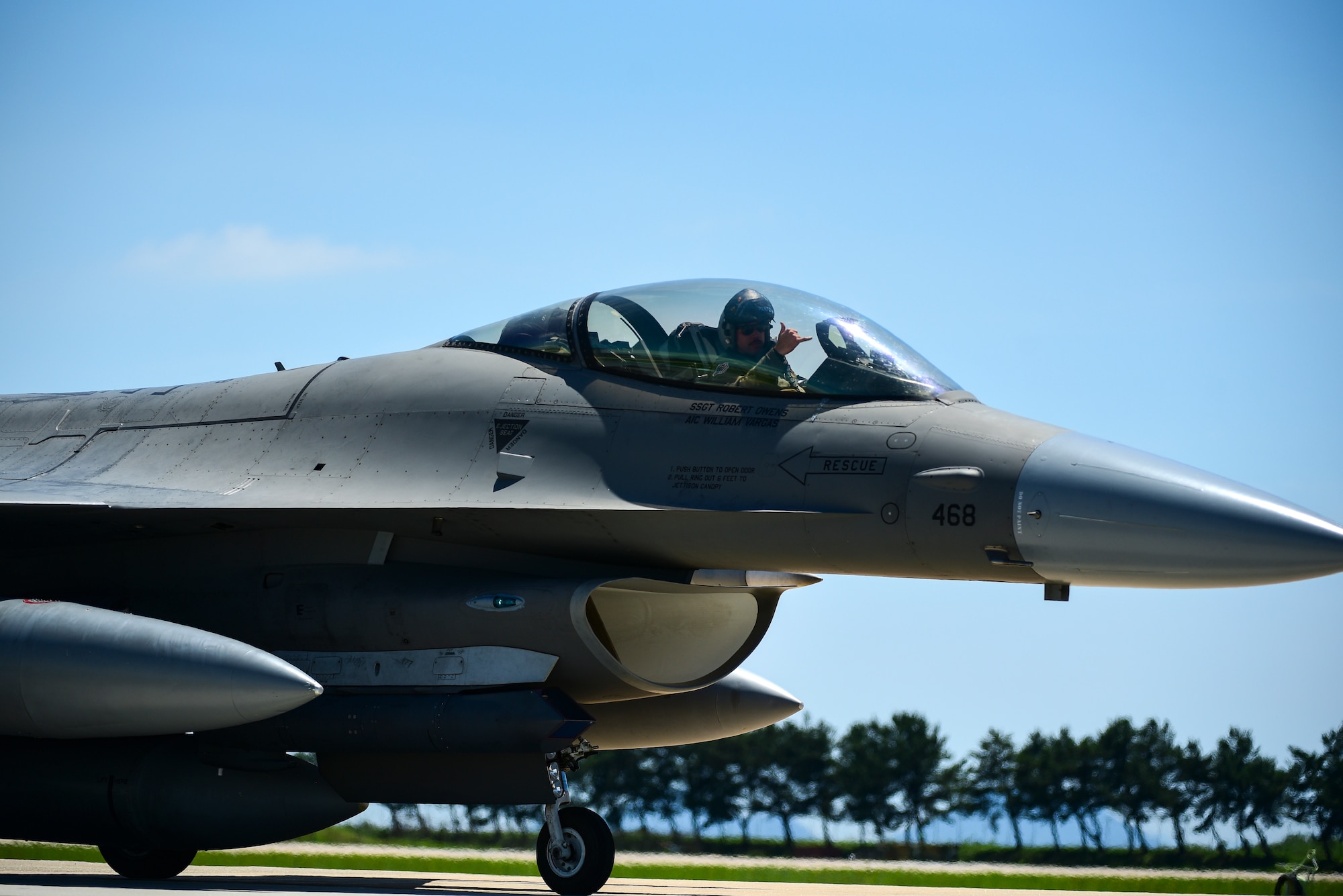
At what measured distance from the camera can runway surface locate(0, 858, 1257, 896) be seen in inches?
289

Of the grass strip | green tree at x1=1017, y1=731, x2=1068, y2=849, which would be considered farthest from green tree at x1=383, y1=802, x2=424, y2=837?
green tree at x1=1017, y1=731, x2=1068, y2=849

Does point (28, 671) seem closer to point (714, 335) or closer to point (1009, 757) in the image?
point (714, 335)

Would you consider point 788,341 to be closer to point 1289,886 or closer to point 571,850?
point 571,850

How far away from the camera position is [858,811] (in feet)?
58.9

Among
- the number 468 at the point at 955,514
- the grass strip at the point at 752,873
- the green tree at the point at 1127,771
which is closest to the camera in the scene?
the number 468 at the point at 955,514

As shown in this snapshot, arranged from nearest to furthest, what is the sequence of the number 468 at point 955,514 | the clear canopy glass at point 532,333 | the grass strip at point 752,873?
the number 468 at point 955,514 < the clear canopy glass at point 532,333 < the grass strip at point 752,873

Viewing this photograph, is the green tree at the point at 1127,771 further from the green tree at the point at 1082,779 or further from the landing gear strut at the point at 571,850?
the landing gear strut at the point at 571,850

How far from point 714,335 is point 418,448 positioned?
73.9 inches

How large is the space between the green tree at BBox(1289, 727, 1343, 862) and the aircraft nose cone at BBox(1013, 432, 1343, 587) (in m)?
7.87

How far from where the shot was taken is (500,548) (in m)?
7.68

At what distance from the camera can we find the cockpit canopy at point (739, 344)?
7211mm

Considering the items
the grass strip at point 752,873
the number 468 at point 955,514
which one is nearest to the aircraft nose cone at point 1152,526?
the number 468 at point 955,514

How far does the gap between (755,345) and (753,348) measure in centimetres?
2

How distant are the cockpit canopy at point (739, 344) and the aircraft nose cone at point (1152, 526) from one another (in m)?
1.00
